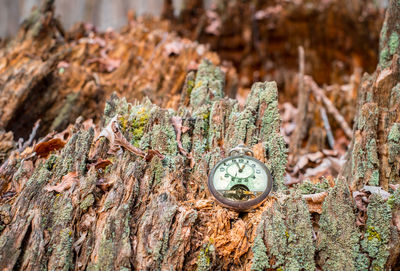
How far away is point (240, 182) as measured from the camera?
8.52 feet

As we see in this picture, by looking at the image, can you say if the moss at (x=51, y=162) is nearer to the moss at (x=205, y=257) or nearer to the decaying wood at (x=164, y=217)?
the decaying wood at (x=164, y=217)

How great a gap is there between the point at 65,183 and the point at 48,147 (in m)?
0.64

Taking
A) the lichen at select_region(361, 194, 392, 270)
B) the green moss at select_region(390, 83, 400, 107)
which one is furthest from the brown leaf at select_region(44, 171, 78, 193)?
the green moss at select_region(390, 83, 400, 107)

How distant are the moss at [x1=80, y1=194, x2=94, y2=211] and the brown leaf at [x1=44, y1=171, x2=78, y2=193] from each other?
185mm

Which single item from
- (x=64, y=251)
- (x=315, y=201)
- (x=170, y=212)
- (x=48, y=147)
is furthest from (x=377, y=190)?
(x=48, y=147)

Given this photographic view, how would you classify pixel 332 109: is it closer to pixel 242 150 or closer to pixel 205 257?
pixel 242 150

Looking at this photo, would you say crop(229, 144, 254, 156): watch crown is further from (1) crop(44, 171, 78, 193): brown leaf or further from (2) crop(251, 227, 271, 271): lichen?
(1) crop(44, 171, 78, 193): brown leaf

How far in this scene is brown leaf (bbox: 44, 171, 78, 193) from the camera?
104 inches

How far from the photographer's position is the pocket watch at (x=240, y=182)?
2521 mm

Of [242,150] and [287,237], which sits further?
[242,150]

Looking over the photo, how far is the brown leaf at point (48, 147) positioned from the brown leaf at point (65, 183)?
1.74ft

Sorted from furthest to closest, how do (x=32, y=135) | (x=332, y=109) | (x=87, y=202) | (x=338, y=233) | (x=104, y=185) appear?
(x=332, y=109) → (x=32, y=135) → (x=104, y=185) → (x=87, y=202) → (x=338, y=233)

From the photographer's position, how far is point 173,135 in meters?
3.13

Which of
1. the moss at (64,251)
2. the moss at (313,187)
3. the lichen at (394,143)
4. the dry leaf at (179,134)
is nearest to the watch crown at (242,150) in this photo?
the dry leaf at (179,134)
